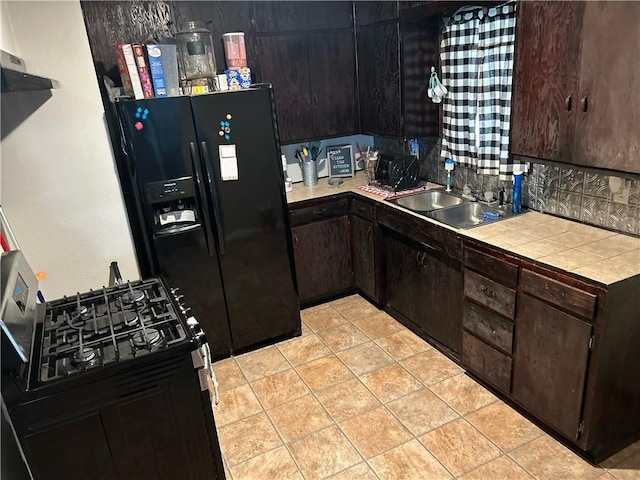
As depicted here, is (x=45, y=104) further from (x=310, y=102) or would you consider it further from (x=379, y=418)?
(x=379, y=418)

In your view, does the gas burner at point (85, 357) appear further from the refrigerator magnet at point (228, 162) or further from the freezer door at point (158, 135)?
the refrigerator magnet at point (228, 162)

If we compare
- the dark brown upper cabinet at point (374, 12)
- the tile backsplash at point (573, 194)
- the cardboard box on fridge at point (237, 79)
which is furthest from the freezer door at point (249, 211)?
the tile backsplash at point (573, 194)

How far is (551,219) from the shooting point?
2.63 meters

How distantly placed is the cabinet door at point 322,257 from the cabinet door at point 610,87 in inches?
75.5

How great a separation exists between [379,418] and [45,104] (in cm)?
246

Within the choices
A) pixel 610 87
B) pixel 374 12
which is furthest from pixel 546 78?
pixel 374 12

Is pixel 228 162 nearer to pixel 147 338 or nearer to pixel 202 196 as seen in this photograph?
pixel 202 196

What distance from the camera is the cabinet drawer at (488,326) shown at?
2428 millimetres

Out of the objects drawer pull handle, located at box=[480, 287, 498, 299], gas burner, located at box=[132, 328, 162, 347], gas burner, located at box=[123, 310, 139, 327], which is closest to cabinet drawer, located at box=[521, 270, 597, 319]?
drawer pull handle, located at box=[480, 287, 498, 299]

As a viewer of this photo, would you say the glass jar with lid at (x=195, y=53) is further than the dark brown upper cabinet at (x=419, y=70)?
No

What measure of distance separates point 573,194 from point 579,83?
27.3 inches

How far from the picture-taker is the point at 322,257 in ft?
12.0

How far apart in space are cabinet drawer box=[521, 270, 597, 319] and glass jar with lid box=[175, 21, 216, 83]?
82.8 inches

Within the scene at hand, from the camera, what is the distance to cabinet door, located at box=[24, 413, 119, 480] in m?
1.63
